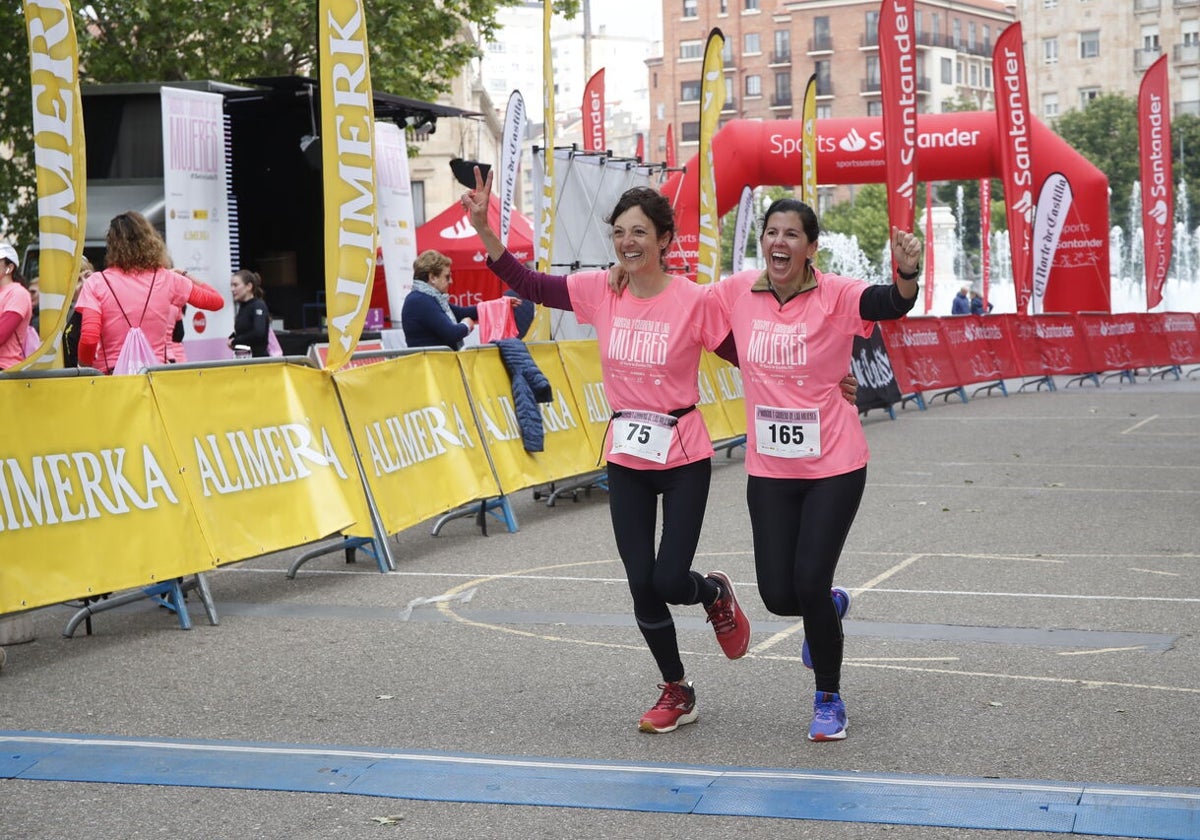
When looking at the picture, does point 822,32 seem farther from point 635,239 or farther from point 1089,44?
point 635,239

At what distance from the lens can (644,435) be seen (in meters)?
6.09

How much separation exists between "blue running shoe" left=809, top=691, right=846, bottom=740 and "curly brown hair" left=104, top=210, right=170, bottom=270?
240 inches

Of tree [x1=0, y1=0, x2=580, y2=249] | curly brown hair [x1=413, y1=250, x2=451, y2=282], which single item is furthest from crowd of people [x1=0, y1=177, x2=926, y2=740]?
tree [x1=0, y1=0, x2=580, y2=249]

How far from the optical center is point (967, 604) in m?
8.65

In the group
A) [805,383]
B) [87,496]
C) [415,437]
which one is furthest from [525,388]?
[805,383]

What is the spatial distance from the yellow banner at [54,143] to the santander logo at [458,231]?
20525 millimetres

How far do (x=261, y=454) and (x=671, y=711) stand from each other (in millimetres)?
3880

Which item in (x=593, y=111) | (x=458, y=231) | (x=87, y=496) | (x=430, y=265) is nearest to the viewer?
(x=87, y=496)

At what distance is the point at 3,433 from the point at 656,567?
127 inches

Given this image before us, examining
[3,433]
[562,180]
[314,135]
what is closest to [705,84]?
[562,180]

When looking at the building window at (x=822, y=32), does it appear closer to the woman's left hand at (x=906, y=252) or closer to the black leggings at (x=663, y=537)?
the black leggings at (x=663, y=537)

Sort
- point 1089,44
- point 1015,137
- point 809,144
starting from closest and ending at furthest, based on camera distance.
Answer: point 809,144, point 1015,137, point 1089,44

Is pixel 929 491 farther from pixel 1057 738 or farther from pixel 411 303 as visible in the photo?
pixel 1057 738

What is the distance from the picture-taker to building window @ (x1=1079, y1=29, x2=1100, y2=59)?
113812 mm
